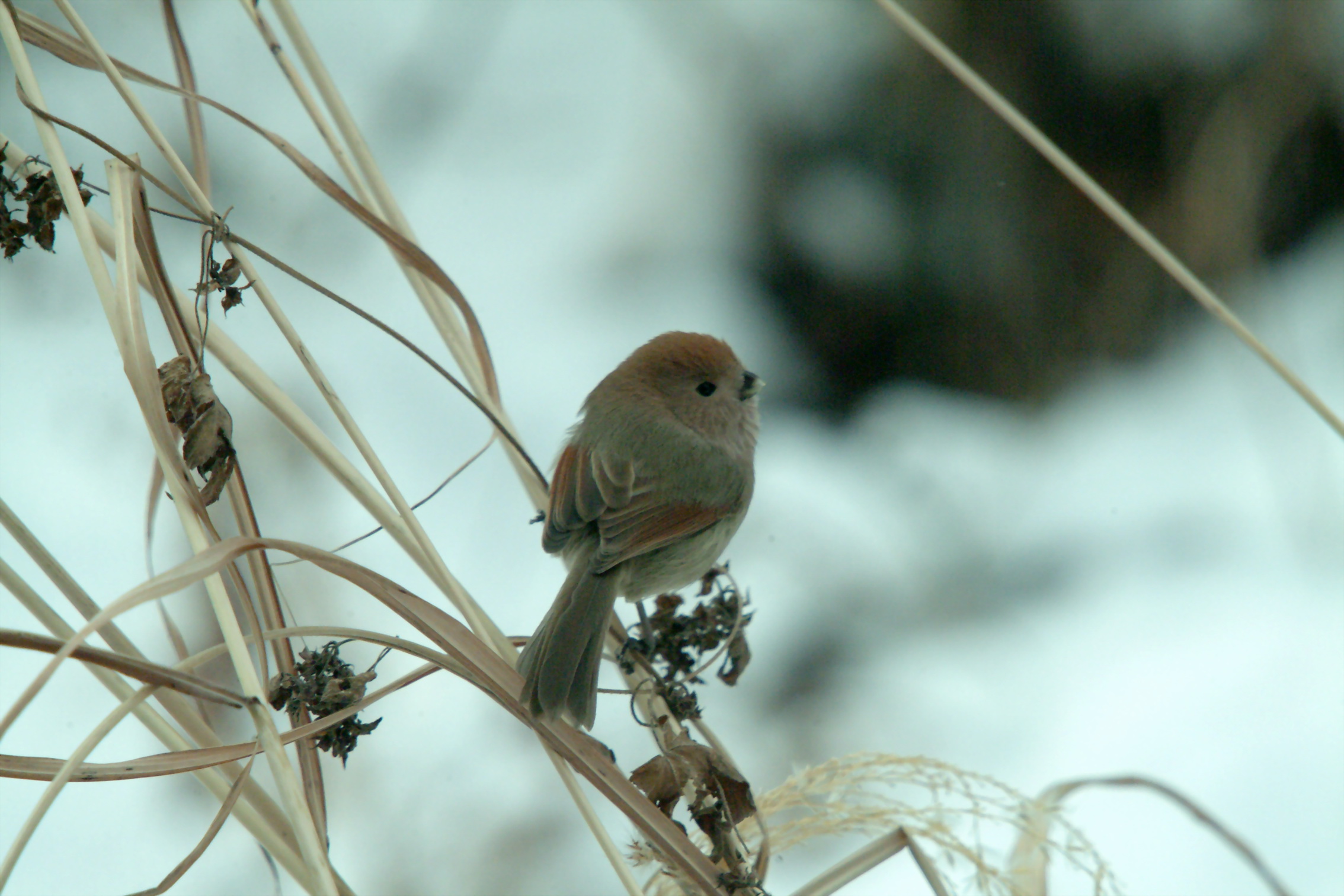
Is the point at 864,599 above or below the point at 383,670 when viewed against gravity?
above

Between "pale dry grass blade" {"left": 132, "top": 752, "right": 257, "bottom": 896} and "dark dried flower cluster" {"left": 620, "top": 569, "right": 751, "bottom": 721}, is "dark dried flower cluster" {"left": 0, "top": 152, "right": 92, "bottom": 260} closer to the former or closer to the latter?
"pale dry grass blade" {"left": 132, "top": 752, "right": 257, "bottom": 896}

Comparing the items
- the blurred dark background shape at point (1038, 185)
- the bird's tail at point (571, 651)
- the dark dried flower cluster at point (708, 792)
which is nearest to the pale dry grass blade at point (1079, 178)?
the dark dried flower cluster at point (708, 792)

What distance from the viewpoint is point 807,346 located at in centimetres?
529

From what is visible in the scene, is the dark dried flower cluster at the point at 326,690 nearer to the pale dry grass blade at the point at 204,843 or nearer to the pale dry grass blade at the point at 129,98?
the pale dry grass blade at the point at 204,843

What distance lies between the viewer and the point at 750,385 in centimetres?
322

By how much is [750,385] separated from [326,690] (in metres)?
2.01

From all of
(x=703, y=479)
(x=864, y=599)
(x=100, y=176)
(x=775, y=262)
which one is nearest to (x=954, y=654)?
(x=864, y=599)

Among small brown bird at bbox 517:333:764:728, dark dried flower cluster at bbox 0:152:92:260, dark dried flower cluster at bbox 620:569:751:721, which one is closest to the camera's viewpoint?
dark dried flower cluster at bbox 0:152:92:260

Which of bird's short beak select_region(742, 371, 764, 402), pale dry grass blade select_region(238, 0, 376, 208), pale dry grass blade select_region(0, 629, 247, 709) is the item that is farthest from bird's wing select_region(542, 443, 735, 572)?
pale dry grass blade select_region(0, 629, 247, 709)

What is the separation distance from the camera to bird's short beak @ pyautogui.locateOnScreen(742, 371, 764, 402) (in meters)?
3.21

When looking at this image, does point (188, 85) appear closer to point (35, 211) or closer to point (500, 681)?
point (35, 211)

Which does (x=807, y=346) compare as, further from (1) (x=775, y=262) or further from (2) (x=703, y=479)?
(2) (x=703, y=479)

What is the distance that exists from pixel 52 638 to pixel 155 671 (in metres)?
0.12

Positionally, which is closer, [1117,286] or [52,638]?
[52,638]
